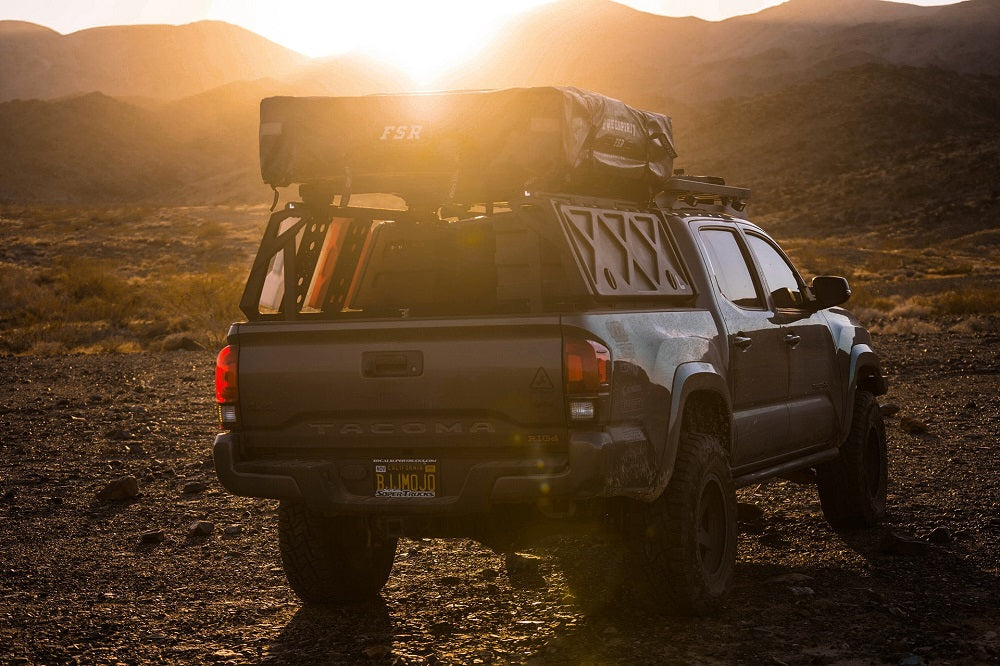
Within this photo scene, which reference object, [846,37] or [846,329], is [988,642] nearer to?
[846,329]

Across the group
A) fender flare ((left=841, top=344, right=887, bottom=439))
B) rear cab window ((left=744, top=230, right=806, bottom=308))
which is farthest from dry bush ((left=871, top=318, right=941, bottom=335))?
rear cab window ((left=744, top=230, right=806, bottom=308))

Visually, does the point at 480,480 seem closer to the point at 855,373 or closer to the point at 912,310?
the point at 855,373

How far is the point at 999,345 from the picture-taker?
65.0 feet

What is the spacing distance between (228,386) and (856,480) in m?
4.07

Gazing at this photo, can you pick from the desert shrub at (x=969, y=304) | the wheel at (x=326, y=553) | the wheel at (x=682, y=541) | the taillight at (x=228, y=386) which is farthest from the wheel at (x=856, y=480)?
the desert shrub at (x=969, y=304)

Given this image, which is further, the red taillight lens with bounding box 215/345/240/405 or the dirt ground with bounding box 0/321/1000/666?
the red taillight lens with bounding box 215/345/240/405

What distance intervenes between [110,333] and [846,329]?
66.1ft

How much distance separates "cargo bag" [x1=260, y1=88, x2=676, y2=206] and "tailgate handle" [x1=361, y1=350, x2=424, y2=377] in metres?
1.14

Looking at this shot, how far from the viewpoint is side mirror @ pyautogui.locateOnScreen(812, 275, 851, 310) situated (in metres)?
7.29

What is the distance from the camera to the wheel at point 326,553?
601 centimetres

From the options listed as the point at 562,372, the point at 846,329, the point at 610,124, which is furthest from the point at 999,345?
the point at 562,372

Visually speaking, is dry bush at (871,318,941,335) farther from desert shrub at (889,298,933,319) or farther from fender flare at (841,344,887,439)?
fender flare at (841,344,887,439)

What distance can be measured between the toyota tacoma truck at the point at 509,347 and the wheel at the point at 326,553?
11mm

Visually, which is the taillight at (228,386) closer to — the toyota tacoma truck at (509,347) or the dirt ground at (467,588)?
the toyota tacoma truck at (509,347)
